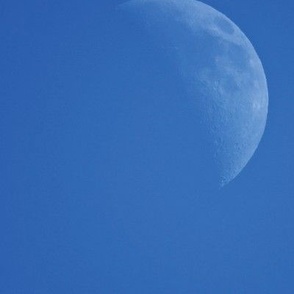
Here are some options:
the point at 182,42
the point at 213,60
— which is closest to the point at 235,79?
the point at 213,60

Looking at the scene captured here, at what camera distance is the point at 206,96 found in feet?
13.4

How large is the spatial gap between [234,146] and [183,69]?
79 centimetres

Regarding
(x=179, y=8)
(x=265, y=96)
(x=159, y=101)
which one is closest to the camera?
(x=159, y=101)

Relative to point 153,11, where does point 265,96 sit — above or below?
below

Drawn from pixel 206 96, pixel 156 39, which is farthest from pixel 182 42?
pixel 206 96

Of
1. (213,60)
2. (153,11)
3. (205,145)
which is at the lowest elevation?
(205,145)

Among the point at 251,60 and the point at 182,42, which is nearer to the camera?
the point at 182,42

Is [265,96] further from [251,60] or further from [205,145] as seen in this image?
[205,145]

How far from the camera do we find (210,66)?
4121mm

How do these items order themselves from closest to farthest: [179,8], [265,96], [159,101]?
[159,101], [179,8], [265,96]

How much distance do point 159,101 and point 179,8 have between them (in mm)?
845

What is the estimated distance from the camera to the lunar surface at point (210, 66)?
409cm

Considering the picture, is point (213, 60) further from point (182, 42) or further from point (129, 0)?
point (129, 0)

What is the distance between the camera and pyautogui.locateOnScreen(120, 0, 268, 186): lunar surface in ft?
13.4
